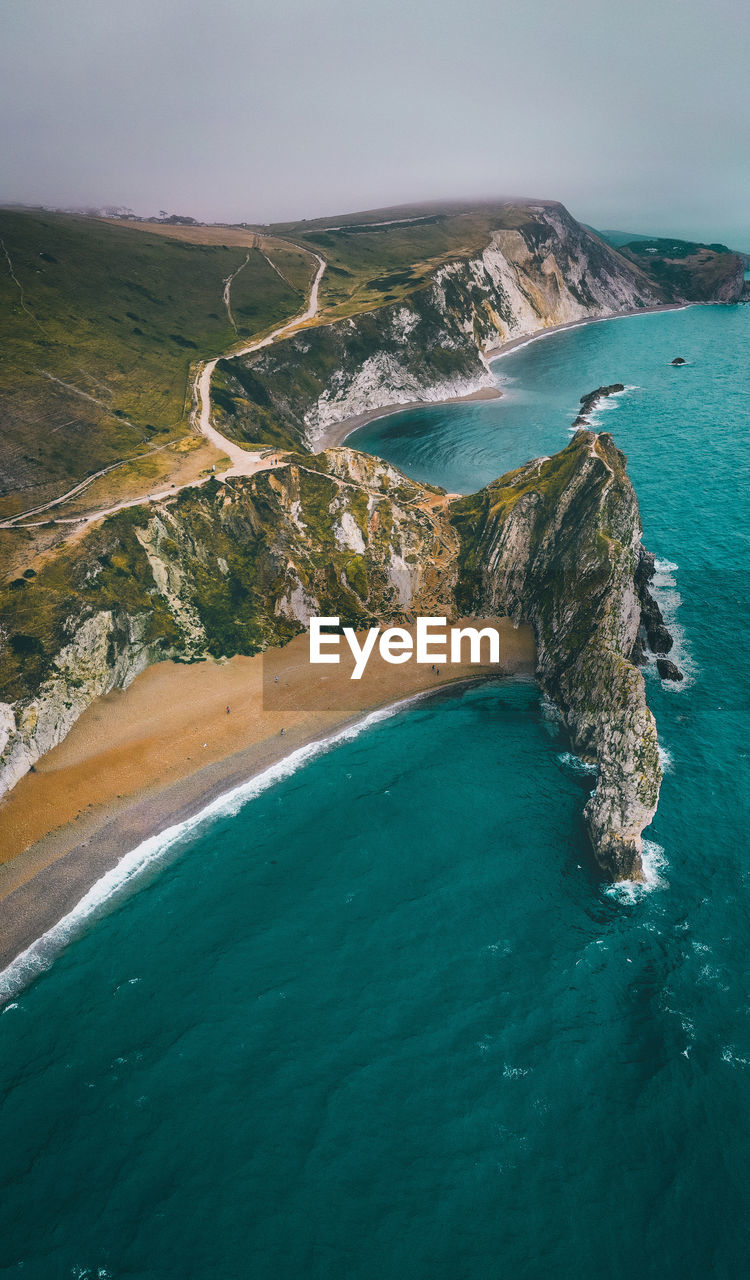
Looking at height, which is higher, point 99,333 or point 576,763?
point 99,333

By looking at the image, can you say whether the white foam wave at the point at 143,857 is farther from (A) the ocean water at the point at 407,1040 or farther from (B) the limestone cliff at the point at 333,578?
(B) the limestone cliff at the point at 333,578

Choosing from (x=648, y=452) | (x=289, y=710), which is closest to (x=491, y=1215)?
(x=289, y=710)

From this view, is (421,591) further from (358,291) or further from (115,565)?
(358,291)

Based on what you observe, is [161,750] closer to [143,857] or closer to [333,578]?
[143,857]

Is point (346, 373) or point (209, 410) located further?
point (346, 373)

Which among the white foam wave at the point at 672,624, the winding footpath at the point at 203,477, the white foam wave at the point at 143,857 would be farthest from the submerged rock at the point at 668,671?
the winding footpath at the point at 203,477

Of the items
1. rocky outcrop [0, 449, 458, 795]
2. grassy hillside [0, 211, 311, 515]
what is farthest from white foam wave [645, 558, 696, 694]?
grassy hillside [0, 211, 311, 515]

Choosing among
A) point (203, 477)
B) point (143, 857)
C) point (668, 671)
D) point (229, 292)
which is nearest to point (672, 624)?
point (668, 671)
